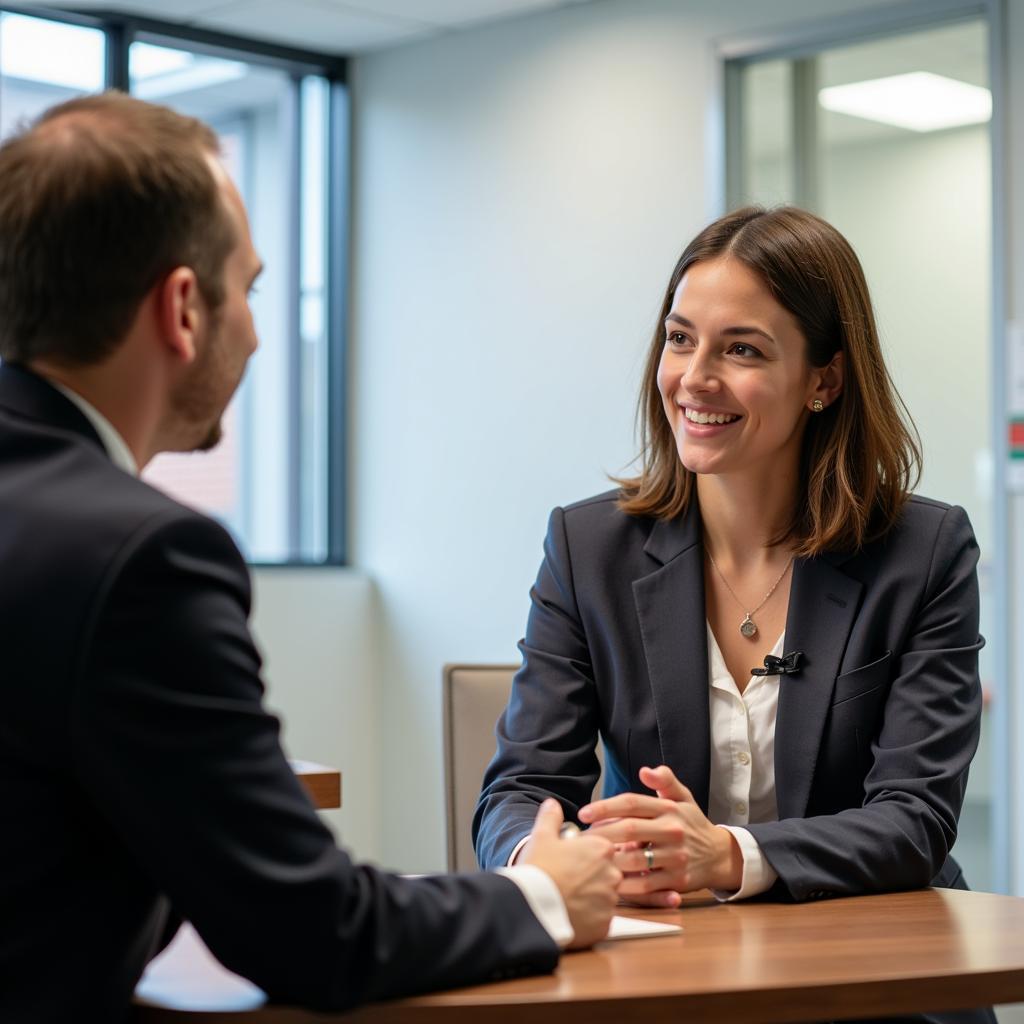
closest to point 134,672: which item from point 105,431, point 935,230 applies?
point 105,431

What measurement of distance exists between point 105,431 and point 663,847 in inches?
31.6

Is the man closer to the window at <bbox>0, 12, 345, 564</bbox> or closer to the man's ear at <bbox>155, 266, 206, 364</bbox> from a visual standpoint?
the man's ear at <bbox>155, 266, 206, 364</bbox>

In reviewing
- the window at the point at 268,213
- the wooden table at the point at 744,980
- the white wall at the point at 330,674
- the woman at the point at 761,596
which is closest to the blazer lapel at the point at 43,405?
the wooden table at the point at 744,980

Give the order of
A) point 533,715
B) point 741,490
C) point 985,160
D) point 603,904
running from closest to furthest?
point 603,904
point 533,715
point 741,490
point 985,160

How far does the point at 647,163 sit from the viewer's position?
17.1 feet

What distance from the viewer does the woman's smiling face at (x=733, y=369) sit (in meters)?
2.26

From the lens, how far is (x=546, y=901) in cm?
140

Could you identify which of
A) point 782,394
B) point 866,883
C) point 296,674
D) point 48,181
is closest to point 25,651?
point 48,181

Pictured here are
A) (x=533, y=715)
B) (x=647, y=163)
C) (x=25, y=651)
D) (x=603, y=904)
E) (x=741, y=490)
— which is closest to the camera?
(x=25, y=651)

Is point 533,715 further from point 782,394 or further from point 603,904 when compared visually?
point 603,904

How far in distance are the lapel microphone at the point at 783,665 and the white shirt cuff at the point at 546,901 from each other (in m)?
0.81

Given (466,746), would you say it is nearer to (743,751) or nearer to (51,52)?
(743,751)

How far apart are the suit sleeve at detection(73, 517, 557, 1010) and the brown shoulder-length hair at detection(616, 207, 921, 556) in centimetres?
119

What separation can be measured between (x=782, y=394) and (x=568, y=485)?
3.15 meters
